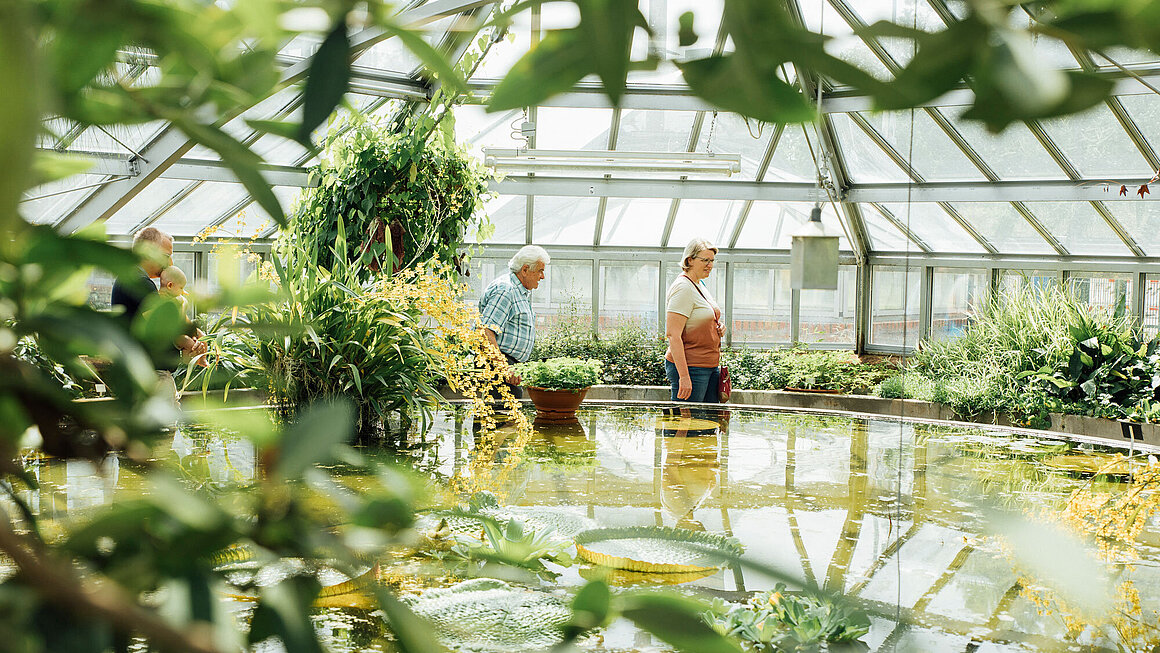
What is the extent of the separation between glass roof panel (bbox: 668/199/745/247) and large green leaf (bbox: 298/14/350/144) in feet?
38.2

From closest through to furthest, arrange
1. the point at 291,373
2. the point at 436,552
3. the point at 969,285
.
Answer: the point at 436,552, the point at 291,373, the point at 969,285

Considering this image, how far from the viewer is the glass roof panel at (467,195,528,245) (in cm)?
1149

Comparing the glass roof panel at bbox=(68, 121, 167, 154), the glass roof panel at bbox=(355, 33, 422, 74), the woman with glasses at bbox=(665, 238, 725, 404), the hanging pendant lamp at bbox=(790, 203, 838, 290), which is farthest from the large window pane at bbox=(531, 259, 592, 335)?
the glass roof panel at bbox=(68, 121, 167, 154)

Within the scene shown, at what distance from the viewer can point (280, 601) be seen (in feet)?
0.69

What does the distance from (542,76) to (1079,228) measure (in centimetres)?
1173

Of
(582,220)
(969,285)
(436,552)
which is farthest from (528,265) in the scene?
(969,285)

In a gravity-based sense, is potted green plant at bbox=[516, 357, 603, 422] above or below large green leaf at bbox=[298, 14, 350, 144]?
below

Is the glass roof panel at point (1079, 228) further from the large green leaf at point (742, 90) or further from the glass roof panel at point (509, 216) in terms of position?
the large green leaf at point (742, 90)

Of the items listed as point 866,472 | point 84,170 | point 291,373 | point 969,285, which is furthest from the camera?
point 969,285

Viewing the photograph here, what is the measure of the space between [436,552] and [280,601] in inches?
83.6

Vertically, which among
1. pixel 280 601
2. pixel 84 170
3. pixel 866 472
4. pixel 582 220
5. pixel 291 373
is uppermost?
pixel 582 220

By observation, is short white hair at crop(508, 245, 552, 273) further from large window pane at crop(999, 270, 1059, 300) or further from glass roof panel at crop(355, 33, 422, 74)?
large window pane at crop(999, 270, 1059, 300)

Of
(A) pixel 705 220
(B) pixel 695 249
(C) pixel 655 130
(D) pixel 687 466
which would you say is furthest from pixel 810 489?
(A) pixel 705 220

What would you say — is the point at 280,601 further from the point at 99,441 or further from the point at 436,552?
the point at 436,552
